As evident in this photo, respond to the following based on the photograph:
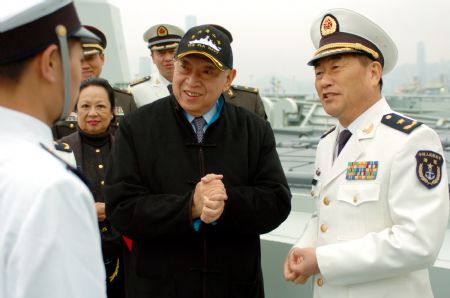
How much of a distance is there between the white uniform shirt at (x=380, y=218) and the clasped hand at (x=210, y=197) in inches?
14.2

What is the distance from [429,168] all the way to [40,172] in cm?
112

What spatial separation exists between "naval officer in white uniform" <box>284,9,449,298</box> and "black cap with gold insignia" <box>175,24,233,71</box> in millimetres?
336

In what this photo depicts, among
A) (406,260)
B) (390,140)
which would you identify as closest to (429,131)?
(390,140)

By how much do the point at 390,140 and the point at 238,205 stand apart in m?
0.56

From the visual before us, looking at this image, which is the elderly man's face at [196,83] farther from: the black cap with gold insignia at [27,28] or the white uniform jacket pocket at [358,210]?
the black cap with gold insignia at [27,28]

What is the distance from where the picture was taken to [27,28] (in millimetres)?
815

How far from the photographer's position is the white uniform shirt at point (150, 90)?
11.0 feet

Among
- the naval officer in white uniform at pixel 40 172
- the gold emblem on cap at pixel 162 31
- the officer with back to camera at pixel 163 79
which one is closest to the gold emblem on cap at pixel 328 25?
the naval officer in white uniform at pixel 40 172

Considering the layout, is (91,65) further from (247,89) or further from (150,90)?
(247,89)

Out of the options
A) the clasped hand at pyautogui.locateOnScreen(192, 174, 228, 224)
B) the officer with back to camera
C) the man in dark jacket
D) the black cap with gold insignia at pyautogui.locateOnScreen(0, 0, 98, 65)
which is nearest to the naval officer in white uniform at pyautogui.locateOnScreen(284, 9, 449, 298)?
the man in dark jacket

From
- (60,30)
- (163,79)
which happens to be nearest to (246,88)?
(163,79)

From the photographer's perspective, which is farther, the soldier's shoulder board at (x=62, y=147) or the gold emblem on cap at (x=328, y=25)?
the soldier's shoulder board at (x=62, y=147)

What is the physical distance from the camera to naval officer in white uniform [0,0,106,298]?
74 centimetres

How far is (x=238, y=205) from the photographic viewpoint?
5.40 ft
